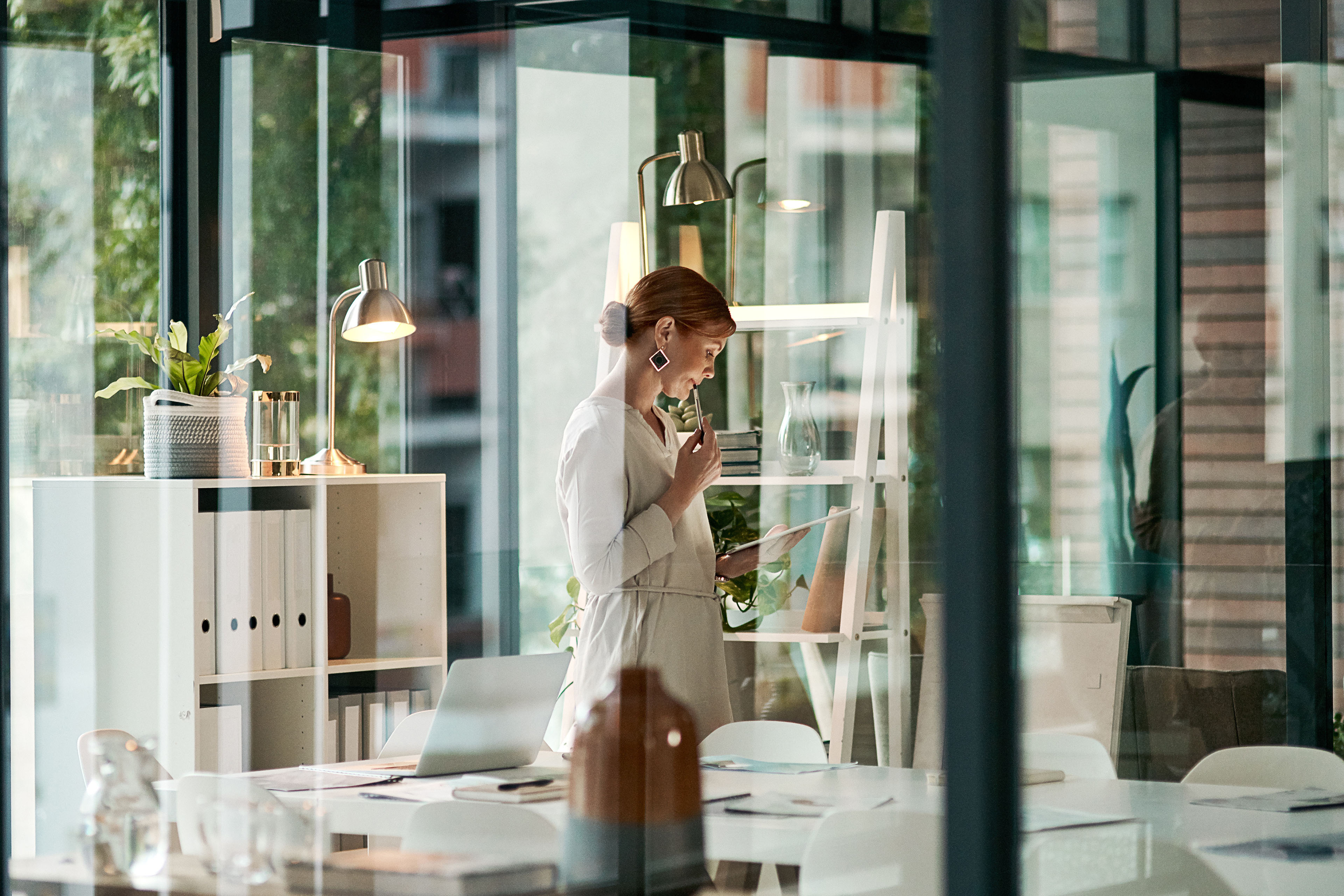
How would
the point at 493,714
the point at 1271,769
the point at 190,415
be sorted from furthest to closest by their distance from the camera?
the point at 190,415, the point at 1271,769, the point at 493,714

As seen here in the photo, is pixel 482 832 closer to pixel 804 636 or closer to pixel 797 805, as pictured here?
pixel 797 805

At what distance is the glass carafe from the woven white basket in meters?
0.88

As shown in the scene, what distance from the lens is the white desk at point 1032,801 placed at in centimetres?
199

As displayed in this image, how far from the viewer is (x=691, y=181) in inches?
155

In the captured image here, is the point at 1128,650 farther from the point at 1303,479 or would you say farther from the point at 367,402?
the point at 367,402

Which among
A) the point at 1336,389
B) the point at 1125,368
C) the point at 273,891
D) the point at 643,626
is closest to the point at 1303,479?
the point at 1336,389

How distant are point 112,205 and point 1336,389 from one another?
3.33m

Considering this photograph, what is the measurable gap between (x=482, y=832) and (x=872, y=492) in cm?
183

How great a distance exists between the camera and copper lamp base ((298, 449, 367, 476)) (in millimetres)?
3764

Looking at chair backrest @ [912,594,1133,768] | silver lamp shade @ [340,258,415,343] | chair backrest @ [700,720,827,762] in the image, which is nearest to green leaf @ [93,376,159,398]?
silver lamp shade @ [340,258,415,343]

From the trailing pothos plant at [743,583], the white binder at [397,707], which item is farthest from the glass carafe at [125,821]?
the trailing pothos plant at [743,583]

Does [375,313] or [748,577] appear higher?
[375,313]

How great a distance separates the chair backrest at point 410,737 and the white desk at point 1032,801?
0.41m

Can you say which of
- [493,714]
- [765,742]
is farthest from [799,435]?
[493,714]
